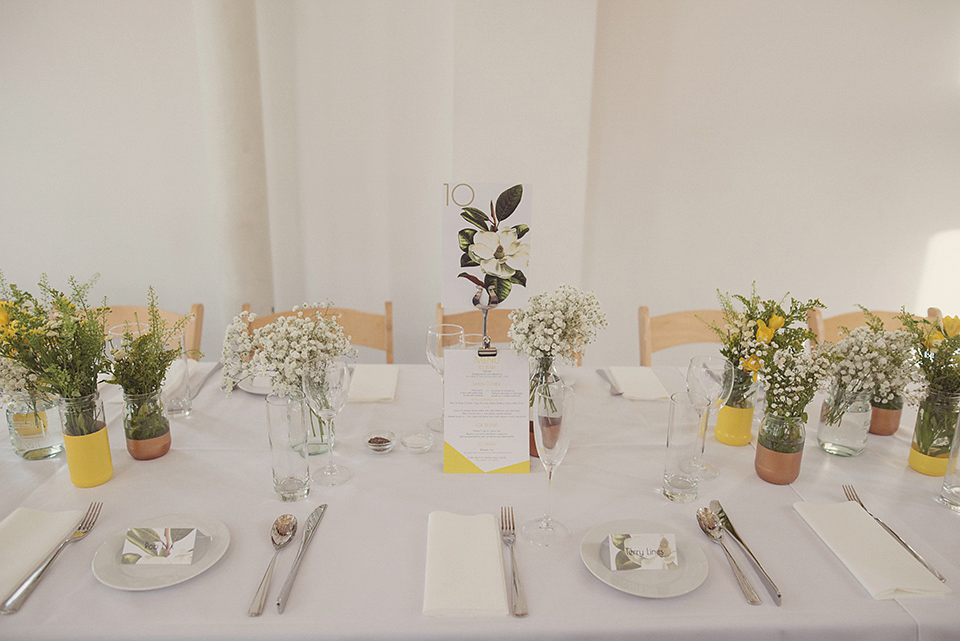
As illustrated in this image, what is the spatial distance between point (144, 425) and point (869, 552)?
1.43 meters

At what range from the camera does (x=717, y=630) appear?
2.92 ft

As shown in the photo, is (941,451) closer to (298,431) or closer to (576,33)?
(298,431)

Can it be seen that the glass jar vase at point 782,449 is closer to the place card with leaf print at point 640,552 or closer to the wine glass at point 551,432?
the place card with leaf print at point 640,552

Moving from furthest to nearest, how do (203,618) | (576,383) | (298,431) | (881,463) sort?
(576,383) < (881,463) < (298,431) < (203,618)

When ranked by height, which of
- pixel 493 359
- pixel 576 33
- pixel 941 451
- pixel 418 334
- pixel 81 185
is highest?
pixel 576 33

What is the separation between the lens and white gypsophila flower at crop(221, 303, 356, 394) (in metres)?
1.24

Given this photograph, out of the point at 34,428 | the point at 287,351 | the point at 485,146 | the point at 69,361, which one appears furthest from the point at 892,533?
the point at 485,146

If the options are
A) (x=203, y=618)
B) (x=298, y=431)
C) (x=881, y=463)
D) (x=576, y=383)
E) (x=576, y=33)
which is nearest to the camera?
(x=203, y=618)

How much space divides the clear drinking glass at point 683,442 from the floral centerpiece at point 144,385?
1.08 metres

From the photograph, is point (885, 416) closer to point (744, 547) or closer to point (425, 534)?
point (744, 547)

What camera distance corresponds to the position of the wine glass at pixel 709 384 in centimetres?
129

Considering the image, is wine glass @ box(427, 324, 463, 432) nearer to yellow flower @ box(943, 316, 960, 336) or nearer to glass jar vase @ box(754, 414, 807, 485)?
glass jar vase @ box(754, 414, 807, 485)

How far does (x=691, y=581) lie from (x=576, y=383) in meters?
0.92

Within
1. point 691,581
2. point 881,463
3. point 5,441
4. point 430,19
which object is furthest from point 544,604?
point 430,19
